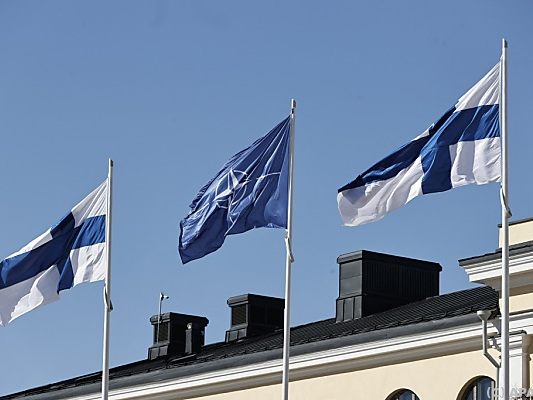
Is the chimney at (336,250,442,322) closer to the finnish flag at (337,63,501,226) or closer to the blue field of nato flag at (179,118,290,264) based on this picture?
the blue field of nato flag at (179,118,290,264)

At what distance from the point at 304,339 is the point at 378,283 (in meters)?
4.29

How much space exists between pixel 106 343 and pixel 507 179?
8748mm

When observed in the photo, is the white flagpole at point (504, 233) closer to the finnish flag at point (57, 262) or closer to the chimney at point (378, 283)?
the finnish flag at point (57, 262)

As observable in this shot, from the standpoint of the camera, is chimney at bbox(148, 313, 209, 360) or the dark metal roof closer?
the dark metal roof

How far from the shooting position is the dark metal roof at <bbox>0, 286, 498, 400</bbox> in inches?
1364

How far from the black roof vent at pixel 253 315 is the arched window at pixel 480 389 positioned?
44.0ft

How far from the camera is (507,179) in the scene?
2630 centimetres

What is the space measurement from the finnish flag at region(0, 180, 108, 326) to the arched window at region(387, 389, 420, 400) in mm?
7171

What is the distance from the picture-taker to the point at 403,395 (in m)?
34.9

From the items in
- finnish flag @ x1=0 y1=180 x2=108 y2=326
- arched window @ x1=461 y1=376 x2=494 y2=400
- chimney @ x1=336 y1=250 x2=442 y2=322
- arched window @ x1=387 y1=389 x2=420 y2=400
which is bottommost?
arched window @ x1=461 y1=376 x2=494 y2=400

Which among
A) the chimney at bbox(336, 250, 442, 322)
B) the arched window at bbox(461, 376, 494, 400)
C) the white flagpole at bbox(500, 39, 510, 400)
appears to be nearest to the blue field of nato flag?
the white flagpole at bbox(500, 39, 510, 400)

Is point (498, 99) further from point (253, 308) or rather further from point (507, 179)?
point (253, 308)

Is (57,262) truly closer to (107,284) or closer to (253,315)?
(107,284)

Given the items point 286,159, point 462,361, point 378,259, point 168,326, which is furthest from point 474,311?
point 168,326
